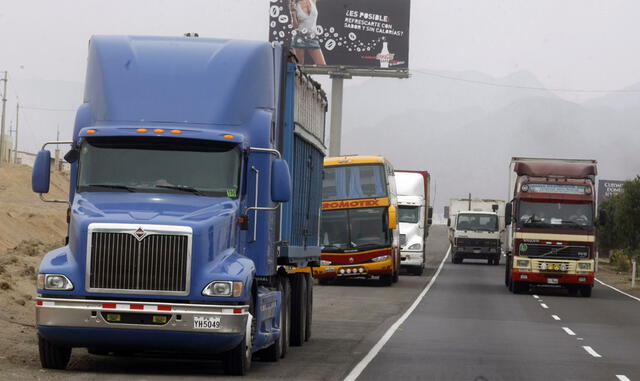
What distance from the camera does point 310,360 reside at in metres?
17.2

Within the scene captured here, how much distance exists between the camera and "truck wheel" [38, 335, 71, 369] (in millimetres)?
14547

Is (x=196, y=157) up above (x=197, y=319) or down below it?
above

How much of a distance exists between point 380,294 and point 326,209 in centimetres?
418

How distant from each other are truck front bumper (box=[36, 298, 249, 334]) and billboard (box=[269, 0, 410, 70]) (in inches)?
2721

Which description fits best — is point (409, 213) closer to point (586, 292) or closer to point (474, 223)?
point (586, 292)

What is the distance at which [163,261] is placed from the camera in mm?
14055

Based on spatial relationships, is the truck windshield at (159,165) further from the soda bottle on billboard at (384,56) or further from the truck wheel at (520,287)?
the soda bottle on billboard at (384,56)

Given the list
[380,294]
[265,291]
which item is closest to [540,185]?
[380,294]

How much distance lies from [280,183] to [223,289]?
163cm

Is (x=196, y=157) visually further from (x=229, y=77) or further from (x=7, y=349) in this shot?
(x=7, y=349)

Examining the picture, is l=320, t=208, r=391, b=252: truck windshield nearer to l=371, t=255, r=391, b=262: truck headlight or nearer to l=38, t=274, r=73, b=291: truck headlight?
l=371, t=255, r=391, b=262: truck headlight

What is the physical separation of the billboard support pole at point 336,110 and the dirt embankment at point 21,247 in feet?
61.9

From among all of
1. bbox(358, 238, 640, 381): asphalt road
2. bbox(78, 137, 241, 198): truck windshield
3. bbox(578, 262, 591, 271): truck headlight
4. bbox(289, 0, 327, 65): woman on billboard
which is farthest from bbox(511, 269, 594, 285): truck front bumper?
bbox(289, 0, 327, 65): woman on billboard

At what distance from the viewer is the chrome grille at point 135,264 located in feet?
46.0
